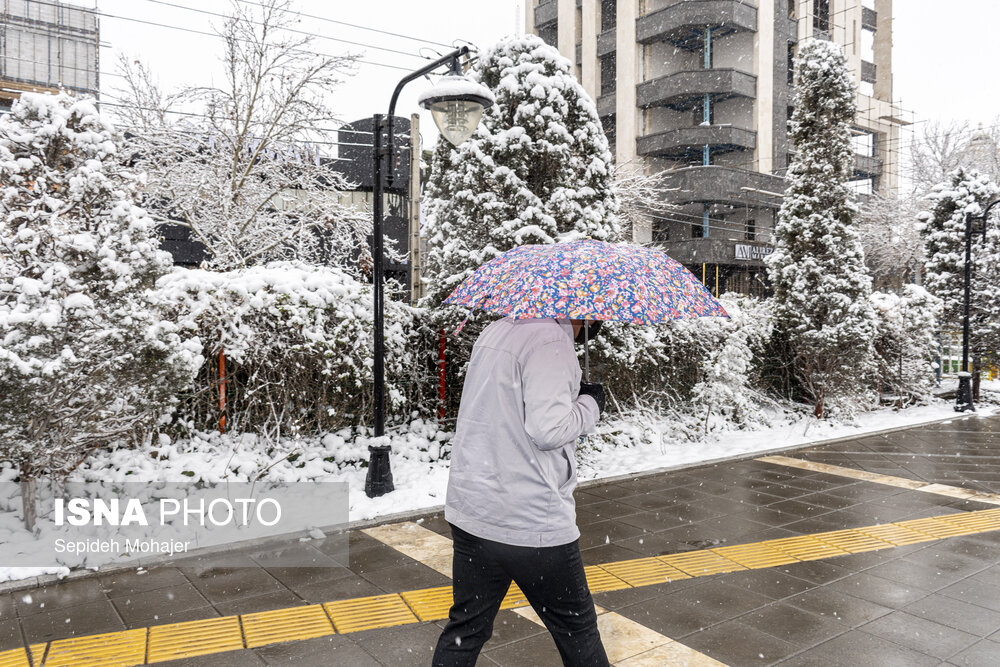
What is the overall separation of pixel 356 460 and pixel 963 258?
51.3 ft

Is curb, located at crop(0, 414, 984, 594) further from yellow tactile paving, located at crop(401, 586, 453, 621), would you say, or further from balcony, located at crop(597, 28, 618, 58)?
balcony, located at crop(597, 28, 618, 58)

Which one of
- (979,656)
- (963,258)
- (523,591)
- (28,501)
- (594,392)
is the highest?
(963,258)

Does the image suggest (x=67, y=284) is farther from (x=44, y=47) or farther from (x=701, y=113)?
(x=44, y=47)

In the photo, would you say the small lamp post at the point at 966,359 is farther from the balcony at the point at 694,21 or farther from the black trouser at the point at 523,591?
the balcony at the point at 694,21

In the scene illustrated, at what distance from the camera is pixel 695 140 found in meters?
37.2

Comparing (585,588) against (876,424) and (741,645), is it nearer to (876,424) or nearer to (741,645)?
(741,645)

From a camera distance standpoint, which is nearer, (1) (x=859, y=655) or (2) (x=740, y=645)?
(1) (x=859, y=655)

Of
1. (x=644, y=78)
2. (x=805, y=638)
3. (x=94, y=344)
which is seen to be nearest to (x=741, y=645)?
(x=805, y=638)

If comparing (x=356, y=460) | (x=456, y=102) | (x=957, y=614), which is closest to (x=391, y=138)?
(x=456, y=102)

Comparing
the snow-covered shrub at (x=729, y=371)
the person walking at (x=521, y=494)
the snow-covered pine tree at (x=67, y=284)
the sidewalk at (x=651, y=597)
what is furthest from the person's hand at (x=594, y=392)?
the snow-covered shrub at (x=729, y=371)

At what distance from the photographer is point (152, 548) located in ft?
18.8

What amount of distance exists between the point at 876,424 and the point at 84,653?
1339cm

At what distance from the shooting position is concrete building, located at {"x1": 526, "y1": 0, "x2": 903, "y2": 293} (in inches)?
1453

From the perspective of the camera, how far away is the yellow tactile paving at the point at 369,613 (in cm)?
436
